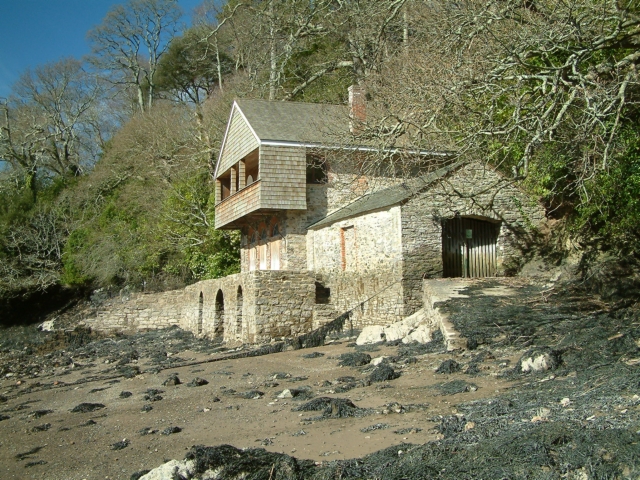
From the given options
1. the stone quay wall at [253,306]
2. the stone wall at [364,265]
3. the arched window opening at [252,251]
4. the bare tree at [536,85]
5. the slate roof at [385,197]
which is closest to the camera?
the bare tree at [536,85]

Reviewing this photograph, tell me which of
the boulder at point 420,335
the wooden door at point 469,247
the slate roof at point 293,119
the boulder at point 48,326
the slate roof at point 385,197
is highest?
the slate roof at point 293,119

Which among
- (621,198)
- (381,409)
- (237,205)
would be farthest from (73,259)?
(381,409)

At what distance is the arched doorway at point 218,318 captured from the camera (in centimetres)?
2186

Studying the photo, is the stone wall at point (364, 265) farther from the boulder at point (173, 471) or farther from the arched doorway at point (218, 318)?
the boulder at point (173, 471)

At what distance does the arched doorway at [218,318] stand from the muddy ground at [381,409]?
5.81 meters

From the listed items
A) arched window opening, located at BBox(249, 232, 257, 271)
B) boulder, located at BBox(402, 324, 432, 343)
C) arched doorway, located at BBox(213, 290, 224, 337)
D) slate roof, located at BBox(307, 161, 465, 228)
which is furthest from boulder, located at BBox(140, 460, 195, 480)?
arched window opening, located at BBox(249, 232, 257, 271)

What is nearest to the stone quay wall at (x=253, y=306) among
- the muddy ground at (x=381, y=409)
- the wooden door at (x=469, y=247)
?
the muddy ground at (x=381, y=409)

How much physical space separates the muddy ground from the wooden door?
6.07ft

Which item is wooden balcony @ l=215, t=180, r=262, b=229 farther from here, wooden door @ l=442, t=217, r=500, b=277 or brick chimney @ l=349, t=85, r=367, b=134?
wooden door @ l=442, t=217, r=500, b=277

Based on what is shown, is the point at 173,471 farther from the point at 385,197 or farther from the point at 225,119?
the point at 225,119

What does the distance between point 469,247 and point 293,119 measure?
8.34m

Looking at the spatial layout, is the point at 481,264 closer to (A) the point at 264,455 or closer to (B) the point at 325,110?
(B) the point at 325,110

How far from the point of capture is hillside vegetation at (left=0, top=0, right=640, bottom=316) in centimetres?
1154

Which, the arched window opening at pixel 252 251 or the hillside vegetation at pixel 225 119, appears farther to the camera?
the arched window opening at pixel 252 251
